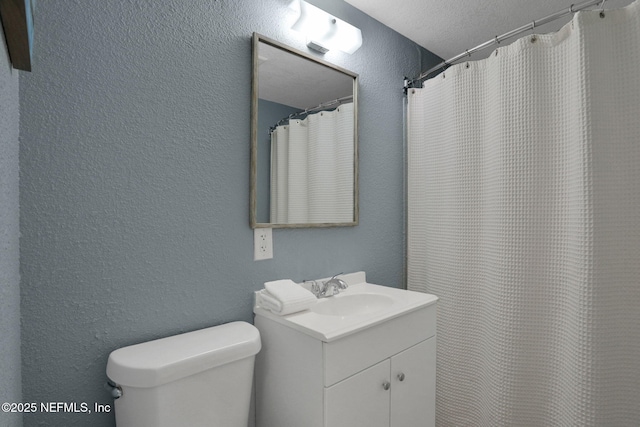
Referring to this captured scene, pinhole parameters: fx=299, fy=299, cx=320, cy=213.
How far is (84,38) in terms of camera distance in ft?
2.95

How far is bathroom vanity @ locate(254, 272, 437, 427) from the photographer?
3.15ft

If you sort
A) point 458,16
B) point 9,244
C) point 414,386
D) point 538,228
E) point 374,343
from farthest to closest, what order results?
1. point 458,16
2. point 538,228
3. point 414,386
4. point 374,343
5. point 9,244

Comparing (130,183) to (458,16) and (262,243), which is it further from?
(458,16)

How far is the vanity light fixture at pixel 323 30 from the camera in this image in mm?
1315

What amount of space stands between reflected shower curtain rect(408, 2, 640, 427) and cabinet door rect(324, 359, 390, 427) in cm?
70

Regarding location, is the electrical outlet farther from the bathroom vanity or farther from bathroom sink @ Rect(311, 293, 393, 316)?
bathroom sink @ Rect(311, 293, 393, 316)

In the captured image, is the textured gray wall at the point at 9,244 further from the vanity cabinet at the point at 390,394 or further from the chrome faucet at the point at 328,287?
the chrome faucet at the point at 328,287

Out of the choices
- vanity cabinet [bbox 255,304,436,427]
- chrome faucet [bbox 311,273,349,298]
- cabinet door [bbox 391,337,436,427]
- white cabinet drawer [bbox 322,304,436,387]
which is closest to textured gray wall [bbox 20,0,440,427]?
chrome faucet [bbox 311,273,349,298]

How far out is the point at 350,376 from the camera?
999mm

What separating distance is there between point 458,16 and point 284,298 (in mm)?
1784

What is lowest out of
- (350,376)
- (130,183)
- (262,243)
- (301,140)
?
(350,376)

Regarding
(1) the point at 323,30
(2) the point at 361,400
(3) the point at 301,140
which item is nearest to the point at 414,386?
(2) the point at 361,400

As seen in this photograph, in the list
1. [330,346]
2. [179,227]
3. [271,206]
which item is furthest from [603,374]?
[179,227]

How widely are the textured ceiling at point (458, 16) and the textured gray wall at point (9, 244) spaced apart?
1521mm
